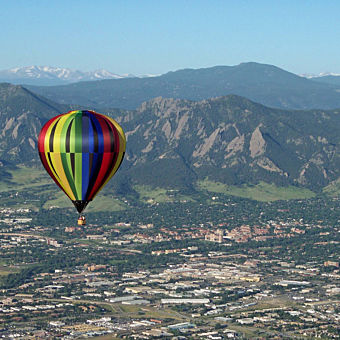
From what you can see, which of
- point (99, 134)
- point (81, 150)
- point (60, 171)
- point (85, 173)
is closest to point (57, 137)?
point (81, 150)

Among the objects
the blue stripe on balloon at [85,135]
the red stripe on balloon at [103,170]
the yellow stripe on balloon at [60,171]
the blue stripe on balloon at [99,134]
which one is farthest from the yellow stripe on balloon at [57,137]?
the red stripe on balloon at [103,170]

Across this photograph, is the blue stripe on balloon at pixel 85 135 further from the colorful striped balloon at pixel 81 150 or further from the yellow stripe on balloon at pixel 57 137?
the yellow stripe on balloon at pixel 57 137

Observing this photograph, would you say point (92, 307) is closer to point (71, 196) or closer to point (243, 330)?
point (243, 330)

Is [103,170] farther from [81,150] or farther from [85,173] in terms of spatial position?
[81,150]

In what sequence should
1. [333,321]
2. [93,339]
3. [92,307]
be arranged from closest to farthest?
[93,339] < [333,321] < [92,307]

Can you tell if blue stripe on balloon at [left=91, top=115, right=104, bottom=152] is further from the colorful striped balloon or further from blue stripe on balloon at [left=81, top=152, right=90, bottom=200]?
blue stripe on balloon at [left=81, top=152, right=90, bottom=200]

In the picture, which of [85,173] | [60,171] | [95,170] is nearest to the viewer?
[85,173]

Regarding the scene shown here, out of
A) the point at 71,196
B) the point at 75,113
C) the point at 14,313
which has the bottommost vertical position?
the point at 14,313

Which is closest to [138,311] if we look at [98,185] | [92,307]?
[92,307]
